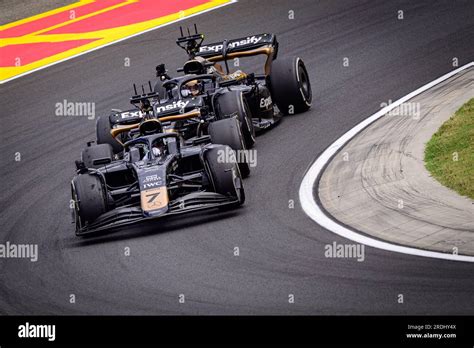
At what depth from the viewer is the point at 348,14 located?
24.8 meters

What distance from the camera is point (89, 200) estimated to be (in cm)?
1405

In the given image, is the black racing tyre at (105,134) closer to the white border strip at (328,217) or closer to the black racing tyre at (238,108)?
the black racing tyre at (238,108)

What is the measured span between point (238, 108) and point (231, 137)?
4.55ft

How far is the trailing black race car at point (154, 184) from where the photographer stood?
13961 millimetres

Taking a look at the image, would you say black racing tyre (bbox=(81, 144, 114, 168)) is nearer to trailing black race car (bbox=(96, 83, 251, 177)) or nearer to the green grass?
trailing black race car (bbox=(96, 83, 251, 177))

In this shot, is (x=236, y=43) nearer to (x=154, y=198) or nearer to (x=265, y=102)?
(x=265, y=102)

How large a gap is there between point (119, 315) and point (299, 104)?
27.9 ft

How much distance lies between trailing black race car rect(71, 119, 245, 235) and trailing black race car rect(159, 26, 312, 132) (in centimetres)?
233

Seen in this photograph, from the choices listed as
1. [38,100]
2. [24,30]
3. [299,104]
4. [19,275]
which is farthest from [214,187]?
[24,30]

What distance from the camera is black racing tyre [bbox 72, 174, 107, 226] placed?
14.1 metres

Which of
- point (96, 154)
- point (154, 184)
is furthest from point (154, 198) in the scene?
point (96, 154)

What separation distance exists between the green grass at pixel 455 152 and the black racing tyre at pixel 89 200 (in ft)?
15.1

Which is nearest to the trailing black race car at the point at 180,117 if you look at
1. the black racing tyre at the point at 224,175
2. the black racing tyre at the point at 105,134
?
the black racing tyre at the point at 105,134
